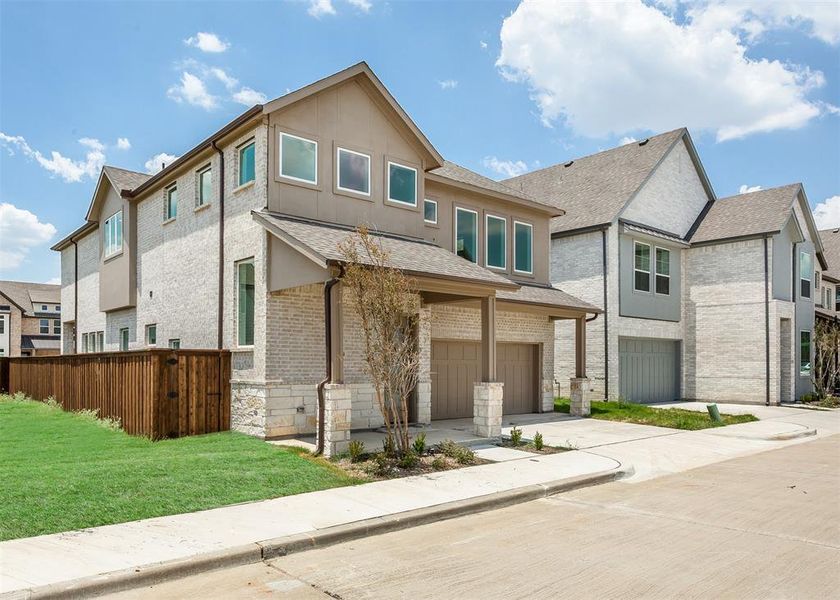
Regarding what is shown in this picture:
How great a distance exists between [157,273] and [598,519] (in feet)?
46.0

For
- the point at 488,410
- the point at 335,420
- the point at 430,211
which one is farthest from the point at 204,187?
the point at 488,410

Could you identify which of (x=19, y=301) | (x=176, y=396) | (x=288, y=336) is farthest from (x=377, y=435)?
(x=19, y=301)

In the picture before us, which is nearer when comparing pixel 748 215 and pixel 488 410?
pixel 488 410

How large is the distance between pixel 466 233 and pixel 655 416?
729 centimetres

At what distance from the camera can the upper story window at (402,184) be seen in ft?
50.0

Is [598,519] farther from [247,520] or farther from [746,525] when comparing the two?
[247,520]

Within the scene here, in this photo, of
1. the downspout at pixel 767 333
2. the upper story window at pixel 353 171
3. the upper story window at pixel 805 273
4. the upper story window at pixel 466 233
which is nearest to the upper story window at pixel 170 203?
the upper story window at pixel 353 171

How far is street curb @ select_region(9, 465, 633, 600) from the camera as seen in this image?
5.47 m

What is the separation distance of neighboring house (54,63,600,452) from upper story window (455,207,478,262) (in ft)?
0.16

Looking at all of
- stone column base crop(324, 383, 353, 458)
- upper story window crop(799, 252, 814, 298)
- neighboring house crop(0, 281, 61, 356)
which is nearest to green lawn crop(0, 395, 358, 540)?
stone column base crop(324, 383, 353, 458)

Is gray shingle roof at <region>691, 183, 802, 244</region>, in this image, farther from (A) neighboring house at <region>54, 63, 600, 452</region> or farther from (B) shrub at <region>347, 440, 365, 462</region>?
(B) shrub at <region>347, 440, 365, 462</region>

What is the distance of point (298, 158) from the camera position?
1359 centimetres

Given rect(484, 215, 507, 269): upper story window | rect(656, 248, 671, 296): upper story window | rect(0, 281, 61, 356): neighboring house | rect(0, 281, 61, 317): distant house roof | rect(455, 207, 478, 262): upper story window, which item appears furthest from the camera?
rect(0, 281, 61, 317): distant house roof

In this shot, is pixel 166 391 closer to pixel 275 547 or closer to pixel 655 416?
Result: pixel 275 547
